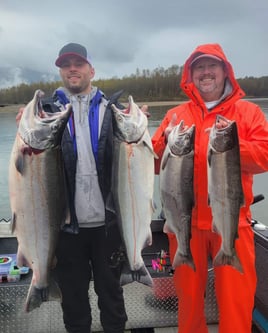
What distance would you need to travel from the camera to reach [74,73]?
2.73m

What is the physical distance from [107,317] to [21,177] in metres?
1.38

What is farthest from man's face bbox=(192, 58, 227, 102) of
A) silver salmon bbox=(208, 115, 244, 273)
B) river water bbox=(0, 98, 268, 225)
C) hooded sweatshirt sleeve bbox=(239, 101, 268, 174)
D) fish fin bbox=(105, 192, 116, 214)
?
river water bbox=(0, 98, 268, 225)

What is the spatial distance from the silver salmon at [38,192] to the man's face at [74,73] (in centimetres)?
49

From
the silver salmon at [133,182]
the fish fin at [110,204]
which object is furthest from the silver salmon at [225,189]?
the fish fin at [110,204]

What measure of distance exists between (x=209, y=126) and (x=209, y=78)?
1.24 ft

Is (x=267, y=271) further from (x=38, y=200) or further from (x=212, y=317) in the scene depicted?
(x=38, y=200)

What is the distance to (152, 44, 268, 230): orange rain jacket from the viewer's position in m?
2.64

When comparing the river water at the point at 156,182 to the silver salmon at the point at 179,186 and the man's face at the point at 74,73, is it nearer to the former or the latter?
the silver salmon at the point at 179,186

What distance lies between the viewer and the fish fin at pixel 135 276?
2.55 m

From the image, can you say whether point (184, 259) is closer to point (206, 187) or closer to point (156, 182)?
point (206, 187)

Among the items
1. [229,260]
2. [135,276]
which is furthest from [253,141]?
[135,276]

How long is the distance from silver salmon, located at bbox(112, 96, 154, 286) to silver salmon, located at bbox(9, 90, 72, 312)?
37 centimetres

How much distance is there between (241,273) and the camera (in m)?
2.66

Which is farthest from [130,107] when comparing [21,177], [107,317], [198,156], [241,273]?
[107,317]
